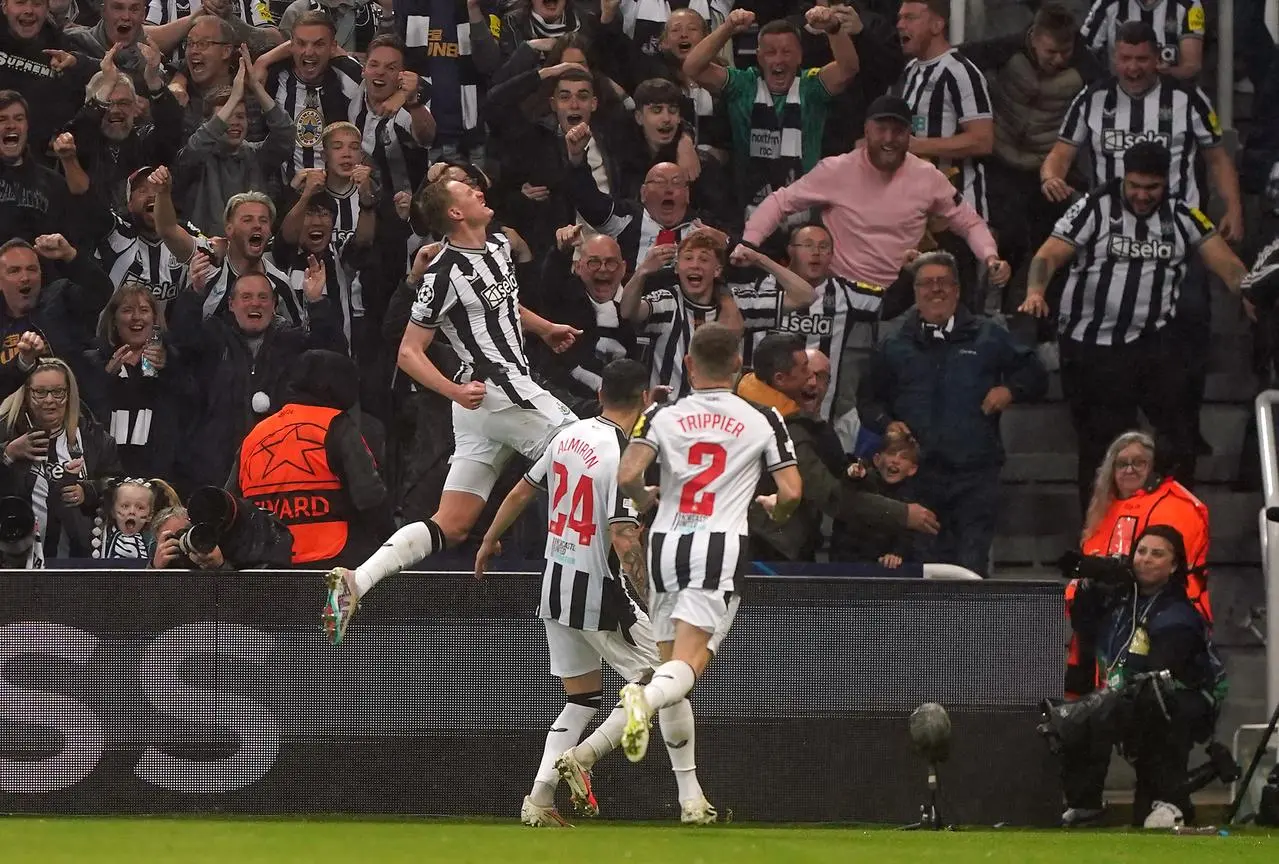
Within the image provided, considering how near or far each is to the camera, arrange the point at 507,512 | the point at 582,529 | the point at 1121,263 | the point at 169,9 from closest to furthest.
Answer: the point at 582,529 < the point at 507,512 < the point at 1121,263 < the point at 169,9

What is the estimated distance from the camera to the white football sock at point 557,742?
328 inches

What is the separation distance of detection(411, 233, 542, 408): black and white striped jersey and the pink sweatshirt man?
2.64 meters

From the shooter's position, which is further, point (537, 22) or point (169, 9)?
point (169, 9)

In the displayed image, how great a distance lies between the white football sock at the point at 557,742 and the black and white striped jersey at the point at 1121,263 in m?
4.26

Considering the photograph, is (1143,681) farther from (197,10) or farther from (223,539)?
(197,10)

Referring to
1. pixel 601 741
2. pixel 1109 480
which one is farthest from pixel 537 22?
pixel 601 741

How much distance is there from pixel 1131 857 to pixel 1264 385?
560 cm

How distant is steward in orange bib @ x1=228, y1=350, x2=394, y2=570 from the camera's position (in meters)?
9.63

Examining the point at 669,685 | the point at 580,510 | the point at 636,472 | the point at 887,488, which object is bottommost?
the point at 669,685

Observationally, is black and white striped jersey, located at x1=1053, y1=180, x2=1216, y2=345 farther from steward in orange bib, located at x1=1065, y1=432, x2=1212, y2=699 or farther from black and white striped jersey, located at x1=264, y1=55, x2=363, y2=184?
black and white striped jersey, located at x1=264, y1=55, x2=363, y2=184

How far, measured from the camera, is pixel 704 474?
7938 millimetres

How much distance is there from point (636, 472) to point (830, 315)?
12.5 feet

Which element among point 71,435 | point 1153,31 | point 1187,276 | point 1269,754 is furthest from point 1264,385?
point 71,435

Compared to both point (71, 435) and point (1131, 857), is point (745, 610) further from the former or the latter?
point (71, 435)
